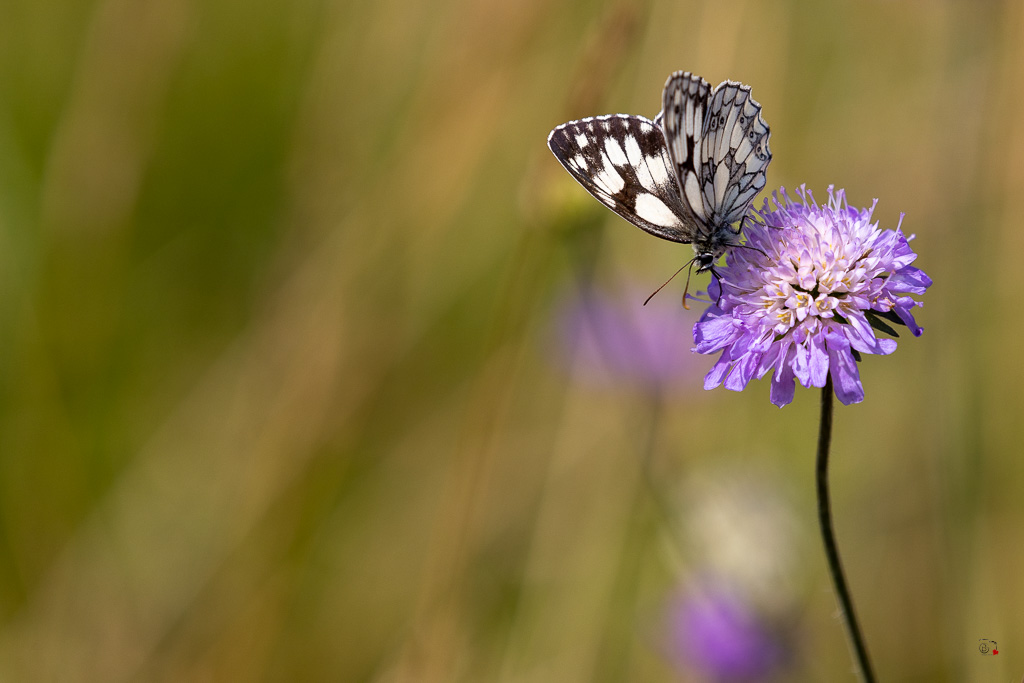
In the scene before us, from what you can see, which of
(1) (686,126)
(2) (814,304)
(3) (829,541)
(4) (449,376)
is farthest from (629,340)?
(3) (829,541)

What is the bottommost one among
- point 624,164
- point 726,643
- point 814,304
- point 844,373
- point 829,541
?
point 726,643

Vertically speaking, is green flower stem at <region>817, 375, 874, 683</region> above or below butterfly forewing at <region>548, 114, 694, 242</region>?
below

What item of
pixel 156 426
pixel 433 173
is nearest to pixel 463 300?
pixel 433 173

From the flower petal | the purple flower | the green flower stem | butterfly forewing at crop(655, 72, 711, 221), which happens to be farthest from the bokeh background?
the green flower stem

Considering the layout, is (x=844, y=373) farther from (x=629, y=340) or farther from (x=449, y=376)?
(x=449, y=376)

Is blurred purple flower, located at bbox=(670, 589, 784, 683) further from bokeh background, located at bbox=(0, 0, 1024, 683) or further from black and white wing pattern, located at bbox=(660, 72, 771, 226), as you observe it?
black and white wing pattern, located at bbox=(660, 72, 771, 226)

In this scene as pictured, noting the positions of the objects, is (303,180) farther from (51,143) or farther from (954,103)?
(954,103)
